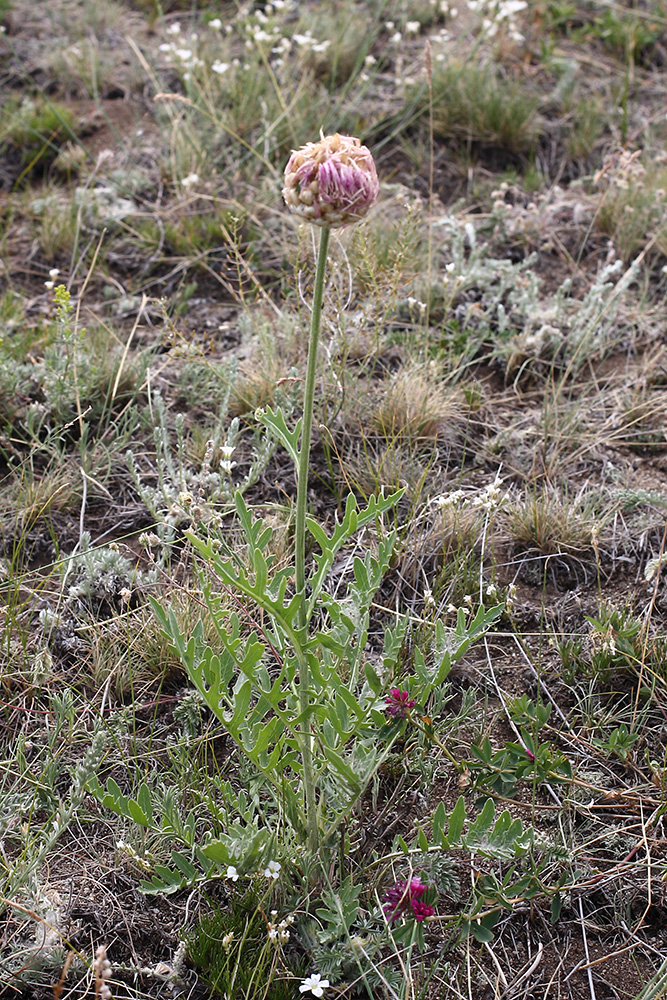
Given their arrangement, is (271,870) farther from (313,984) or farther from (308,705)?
(308,705)

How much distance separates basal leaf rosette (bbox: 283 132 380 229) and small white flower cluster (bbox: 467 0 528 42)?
3.33 meters

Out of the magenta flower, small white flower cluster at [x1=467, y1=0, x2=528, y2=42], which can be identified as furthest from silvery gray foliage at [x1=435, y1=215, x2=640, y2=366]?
the magenta flower

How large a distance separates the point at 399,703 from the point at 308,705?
24cm

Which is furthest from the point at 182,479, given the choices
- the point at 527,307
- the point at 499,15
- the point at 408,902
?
the point at 499,15

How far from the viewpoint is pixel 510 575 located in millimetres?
2494

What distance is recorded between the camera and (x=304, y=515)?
56.9 inches

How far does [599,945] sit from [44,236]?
3262 millimetres

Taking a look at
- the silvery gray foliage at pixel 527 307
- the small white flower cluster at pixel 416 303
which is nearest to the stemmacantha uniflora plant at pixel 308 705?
the small white flower cluster at pixel 416 303

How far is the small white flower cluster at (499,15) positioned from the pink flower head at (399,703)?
11.7 feet

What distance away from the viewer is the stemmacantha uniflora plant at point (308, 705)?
1369 millimetres

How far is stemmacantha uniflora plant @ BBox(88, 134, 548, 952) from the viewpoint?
1369 mm

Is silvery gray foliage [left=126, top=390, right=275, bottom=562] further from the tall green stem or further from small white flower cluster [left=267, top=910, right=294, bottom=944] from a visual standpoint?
small white flower cluster [left=267, top=910, right=294, bottom=944]

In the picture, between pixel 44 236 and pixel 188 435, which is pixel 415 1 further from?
pixel 188 435

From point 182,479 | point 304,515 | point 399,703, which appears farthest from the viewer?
point 182,479
